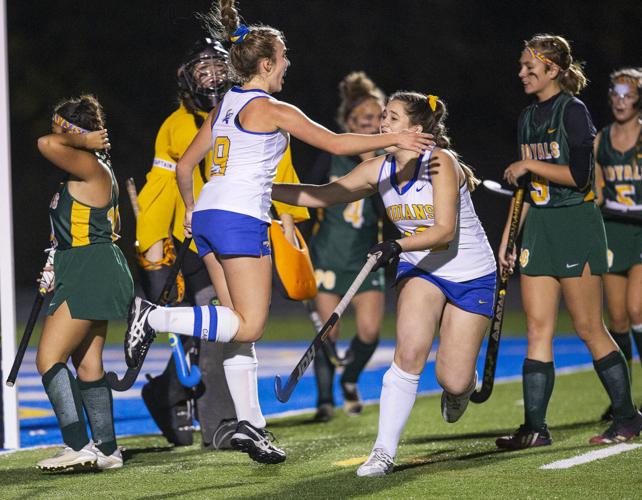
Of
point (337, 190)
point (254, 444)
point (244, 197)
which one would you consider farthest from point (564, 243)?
point (254, 444)

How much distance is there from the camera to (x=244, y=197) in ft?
16.0

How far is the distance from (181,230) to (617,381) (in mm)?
2422

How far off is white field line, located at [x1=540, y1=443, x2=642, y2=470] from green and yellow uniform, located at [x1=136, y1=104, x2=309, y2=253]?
189 centimetres

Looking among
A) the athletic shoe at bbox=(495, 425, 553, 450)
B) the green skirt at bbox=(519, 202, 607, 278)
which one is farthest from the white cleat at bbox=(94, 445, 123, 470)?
the green skirt at bbox=(519, 202, 607, 278)

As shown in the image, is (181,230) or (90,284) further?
(181,230)

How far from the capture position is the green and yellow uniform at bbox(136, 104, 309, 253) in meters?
6.00

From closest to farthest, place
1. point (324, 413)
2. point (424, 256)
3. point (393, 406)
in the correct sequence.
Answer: point (393, 406) → point (424, 256) → point (324, 413)

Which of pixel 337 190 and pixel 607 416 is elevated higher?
pixel 337 190

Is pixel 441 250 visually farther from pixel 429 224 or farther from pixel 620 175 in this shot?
pixel 620 175

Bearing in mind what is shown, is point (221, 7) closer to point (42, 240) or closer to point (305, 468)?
point (305, 468)

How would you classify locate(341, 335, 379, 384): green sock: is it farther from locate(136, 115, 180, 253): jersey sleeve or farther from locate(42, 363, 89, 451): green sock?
locate(42, 363, 89, 451): green sock

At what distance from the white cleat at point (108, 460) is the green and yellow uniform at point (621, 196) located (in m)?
3.10

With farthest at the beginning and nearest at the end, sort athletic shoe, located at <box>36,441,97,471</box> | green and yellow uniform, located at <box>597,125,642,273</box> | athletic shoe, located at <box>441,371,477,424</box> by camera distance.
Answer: green and yellow uniform, located at <box>597,125,642,273</box> → athletic shoe, located at <box>441,371,477,424</box> → athletic shoe, located at <box>36,441,97,471</box>

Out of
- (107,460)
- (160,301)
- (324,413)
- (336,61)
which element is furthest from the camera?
(336,61)
